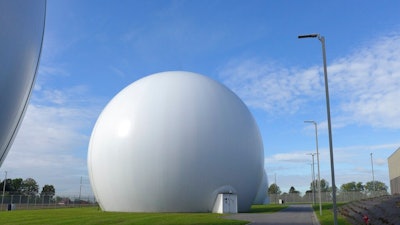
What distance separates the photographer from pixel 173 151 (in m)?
29.0

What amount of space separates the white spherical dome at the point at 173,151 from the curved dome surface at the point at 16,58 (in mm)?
24501

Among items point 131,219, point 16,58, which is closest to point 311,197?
point 131,219

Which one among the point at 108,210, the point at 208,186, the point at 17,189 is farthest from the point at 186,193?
the point at 17,189

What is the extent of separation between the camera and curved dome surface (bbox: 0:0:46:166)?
3928mm

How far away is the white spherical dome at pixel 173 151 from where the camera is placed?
29047 millimetres

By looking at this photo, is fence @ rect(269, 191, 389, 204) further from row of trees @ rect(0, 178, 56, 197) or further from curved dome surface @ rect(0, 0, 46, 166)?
curved dome surface @ rect(0, 0, 46, 166)

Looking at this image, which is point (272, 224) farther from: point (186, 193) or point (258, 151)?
point (258, 151)

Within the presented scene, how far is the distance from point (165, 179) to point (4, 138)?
2486 centimetres

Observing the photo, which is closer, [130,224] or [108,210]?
[130,224]

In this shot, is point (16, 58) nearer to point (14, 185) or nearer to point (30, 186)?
point (14, 185)

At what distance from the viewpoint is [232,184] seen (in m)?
30.5

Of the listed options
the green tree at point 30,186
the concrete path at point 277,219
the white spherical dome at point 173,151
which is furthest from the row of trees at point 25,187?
the concrete path at point 277,219

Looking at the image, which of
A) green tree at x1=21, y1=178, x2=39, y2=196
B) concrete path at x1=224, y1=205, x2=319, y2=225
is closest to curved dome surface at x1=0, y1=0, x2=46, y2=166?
concrete path at x1=224, y1=205, x2=319, y2=225

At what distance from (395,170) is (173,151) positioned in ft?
177
